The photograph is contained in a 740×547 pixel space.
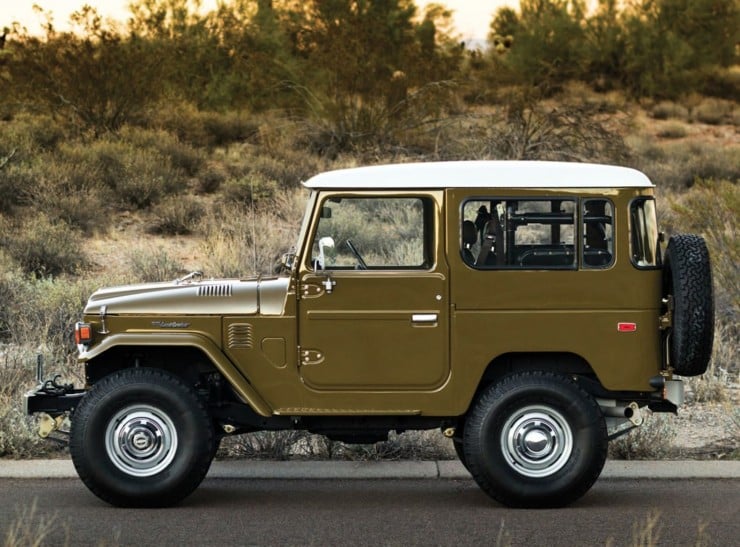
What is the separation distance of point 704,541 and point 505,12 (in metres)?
51.9

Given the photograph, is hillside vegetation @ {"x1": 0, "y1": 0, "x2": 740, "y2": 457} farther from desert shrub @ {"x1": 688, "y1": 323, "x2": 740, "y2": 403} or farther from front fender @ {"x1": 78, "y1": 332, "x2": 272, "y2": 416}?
front fender @ {"x1": 78, "y1": 332, "x2": 272, "y2": 416}

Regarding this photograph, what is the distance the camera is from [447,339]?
8.32m

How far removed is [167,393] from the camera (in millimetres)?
8289

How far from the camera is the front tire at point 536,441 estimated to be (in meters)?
8.25

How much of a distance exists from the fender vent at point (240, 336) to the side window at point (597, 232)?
2.09m

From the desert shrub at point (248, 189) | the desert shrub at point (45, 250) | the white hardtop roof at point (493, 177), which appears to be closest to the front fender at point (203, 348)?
the white hardtop roof at point (493, 177)

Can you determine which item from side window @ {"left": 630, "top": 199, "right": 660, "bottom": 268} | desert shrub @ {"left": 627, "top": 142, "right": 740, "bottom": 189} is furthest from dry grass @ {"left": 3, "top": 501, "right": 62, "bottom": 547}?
desert shrub @ {"left": 627, "top": 142, "right": 740, "bottom": 189}

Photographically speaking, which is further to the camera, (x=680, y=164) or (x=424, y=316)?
(x=680, y=164)

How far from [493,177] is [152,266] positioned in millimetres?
10651

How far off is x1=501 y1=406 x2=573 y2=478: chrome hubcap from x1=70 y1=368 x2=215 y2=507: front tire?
5.92 ft

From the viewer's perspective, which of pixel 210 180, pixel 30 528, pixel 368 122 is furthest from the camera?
pixel 368 122

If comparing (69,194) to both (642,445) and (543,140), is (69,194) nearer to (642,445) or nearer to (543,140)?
(543,140)

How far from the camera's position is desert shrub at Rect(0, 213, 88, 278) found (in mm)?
19359

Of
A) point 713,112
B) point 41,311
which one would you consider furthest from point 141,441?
point 713,112
